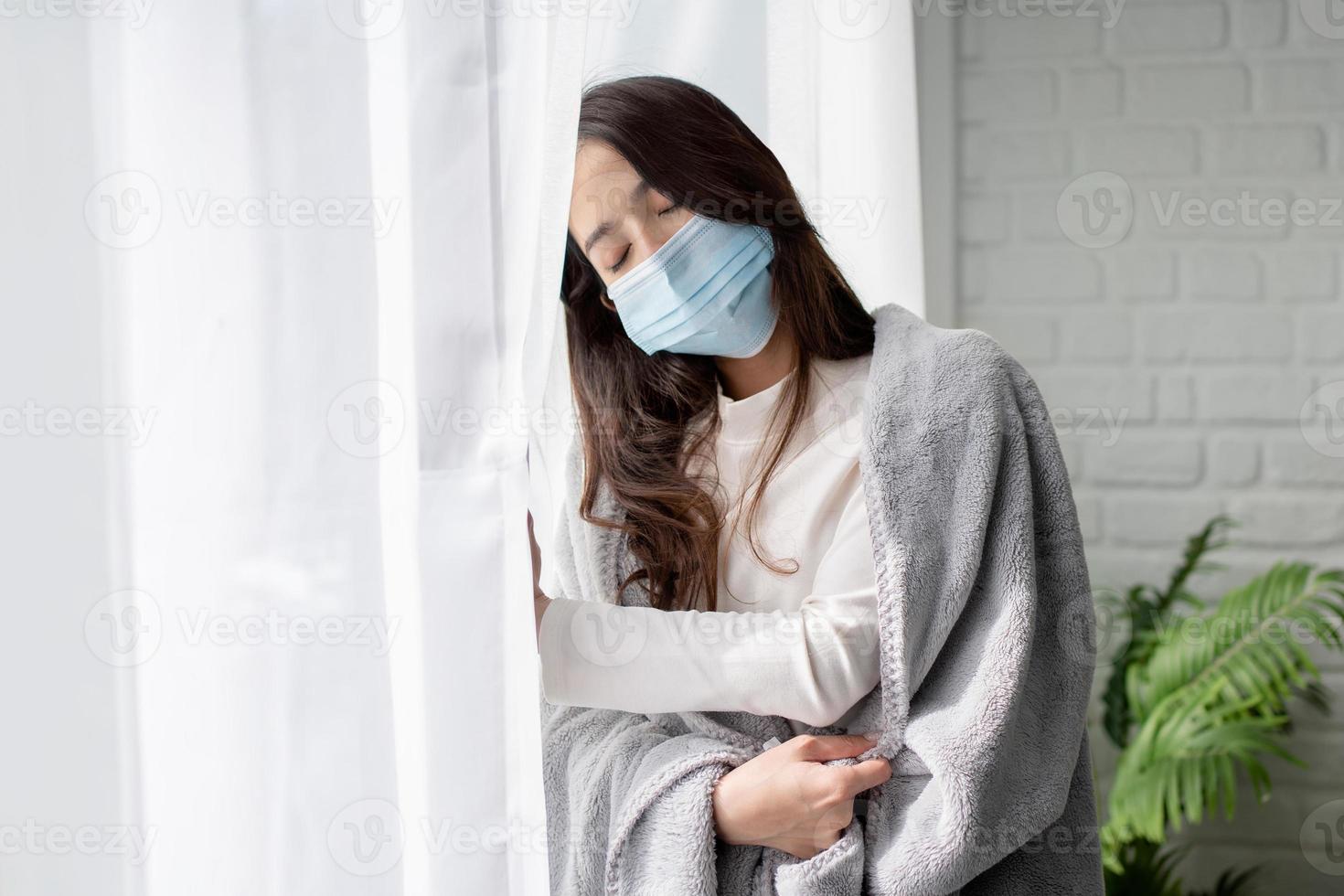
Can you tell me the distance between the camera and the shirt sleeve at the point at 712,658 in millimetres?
759

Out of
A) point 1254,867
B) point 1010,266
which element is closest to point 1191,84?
point 1010,266

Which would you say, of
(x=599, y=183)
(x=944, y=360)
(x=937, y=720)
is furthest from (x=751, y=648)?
(x=599, y=183)

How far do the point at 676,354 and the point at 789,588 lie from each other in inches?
9.8

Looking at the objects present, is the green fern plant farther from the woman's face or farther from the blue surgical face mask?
the woman's face

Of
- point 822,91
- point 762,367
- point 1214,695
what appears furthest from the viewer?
point 1214,695

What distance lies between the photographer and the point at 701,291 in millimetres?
836

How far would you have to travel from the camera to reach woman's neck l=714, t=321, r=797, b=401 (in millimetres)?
927

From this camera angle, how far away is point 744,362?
95cm

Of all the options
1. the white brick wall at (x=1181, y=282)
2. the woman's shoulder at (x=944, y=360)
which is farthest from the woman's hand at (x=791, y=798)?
the white brick wall at (x=1181, y=282)

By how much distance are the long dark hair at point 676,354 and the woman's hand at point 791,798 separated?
167 mm

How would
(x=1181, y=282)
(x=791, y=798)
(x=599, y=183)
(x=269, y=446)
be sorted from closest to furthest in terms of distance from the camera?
1. (x=269, y=446)
2. (x=791, y=798)
3. (x=599, y=183)
4. (x=1181, y=282)

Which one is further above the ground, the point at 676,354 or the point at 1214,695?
the point at 676,354

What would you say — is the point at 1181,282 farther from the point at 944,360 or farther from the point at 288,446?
the point at 288,446

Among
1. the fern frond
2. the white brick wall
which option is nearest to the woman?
the fern frond
